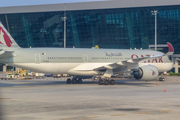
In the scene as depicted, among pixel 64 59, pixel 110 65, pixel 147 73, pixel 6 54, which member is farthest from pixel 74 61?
pixel 147 73

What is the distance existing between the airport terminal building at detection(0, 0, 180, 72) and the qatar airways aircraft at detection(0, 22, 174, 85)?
37515 millimetres

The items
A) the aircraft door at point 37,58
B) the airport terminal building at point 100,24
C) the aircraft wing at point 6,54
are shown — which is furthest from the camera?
the airport terminal building at point 100,24

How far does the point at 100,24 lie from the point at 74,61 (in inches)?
1845

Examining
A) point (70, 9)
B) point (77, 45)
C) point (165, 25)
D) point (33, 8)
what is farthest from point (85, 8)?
point (165, 25)

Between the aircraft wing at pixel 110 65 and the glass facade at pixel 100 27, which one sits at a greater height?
the glass facade at pixel 100 27

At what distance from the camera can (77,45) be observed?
79250 mm

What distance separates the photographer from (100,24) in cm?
7619

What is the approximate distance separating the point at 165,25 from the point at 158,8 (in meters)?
4.80

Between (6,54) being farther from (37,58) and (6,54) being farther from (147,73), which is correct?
(147,73)

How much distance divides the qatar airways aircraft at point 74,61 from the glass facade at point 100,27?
41518 millimetres

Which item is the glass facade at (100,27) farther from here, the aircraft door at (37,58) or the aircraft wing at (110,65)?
the aircraft door at (37,58)

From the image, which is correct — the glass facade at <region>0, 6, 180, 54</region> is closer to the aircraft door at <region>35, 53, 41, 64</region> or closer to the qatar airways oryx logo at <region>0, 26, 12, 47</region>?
the aircraft door at <region>35, 53, 41, 64</region>

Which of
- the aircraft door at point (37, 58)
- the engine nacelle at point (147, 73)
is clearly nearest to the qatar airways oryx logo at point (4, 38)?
the aircraft door at point (37, 58)

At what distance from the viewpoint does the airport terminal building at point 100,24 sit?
70.8 m
